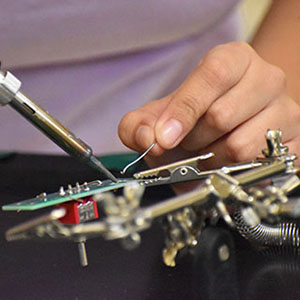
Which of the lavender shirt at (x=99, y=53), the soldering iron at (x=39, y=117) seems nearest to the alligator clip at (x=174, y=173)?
the soldering iron at (x=39, y=117)

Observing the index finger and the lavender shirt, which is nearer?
the index finger

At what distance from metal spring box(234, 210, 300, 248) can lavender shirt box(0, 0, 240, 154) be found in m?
0.29

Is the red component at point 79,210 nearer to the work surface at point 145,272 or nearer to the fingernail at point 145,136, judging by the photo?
the work surface at point 145,272

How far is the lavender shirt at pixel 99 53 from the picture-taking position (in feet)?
2.04

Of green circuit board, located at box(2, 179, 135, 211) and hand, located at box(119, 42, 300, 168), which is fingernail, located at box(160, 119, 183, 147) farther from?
green circuit board, located at box(2, 179, 135, 211)

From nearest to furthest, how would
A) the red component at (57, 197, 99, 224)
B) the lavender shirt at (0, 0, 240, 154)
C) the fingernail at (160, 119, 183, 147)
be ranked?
the red component at (57, 197, 99, 224), the fingernail at (160, 119, 183, 147), the lavender shirt at (0, 0, 240, 154)

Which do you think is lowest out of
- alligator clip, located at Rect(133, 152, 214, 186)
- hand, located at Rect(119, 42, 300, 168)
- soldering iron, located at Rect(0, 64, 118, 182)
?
alligator clip, located at Rect(133, 152, 214, 186)

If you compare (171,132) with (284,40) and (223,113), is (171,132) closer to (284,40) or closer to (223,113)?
(223,113)

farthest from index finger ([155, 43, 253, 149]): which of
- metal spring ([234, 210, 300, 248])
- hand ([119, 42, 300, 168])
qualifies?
metal spring ([234, 210, 300, 248])

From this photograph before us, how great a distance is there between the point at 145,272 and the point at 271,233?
0.10 metres

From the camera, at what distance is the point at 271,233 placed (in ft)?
1.45

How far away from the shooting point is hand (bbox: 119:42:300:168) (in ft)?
1.73

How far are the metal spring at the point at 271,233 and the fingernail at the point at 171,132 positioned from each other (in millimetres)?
101

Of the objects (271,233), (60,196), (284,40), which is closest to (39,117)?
(60,196)
